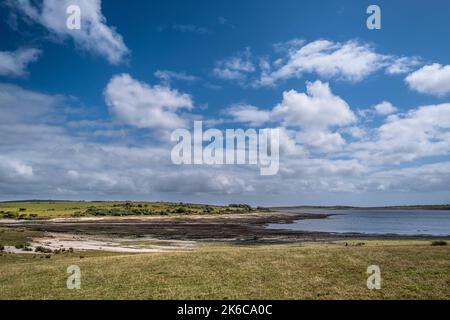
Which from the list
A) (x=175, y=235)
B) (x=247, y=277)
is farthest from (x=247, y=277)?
(x=175, y=235)

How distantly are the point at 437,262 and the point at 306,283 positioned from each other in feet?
41.1

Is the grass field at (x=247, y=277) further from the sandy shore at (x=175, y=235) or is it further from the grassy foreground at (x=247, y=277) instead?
the sandy shore at (x=175, y=235)

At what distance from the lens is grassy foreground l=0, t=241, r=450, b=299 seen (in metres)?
24.6

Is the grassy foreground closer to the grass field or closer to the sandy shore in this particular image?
the grass field

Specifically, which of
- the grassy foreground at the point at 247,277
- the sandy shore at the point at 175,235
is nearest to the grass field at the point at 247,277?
the grassy foreground at the point at 247,277

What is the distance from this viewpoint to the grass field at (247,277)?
2464cm

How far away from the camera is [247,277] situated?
2872 centimetres

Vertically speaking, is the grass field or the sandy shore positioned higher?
the grass field

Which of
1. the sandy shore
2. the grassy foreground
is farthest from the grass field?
the sandy shore

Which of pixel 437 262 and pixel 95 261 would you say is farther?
pixel 95 261
